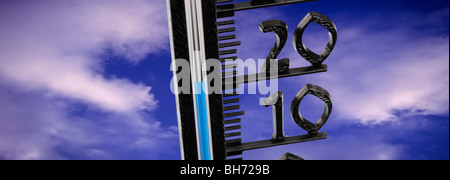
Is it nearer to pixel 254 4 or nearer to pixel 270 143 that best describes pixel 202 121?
pixel 270 143

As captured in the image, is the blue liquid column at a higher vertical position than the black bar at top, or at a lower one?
lower

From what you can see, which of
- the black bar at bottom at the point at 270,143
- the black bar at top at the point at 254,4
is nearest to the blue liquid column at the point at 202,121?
the black bar at bottom at the point at 270,143

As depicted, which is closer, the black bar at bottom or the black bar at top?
the black bar at top

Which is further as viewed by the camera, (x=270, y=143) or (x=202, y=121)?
(x=270, y=143)

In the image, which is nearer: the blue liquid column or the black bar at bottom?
the blue liquid column

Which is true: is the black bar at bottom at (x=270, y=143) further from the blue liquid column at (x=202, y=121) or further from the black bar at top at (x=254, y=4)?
the black bar at top at (x=254, y=4)

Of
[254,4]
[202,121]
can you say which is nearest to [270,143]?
[202,121]

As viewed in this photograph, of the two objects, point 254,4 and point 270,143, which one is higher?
point 254,4

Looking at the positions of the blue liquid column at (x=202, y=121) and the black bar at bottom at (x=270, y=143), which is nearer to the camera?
the blue liquid column at (x=202, y=121)

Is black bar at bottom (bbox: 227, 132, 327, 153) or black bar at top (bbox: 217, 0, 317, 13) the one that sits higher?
black bar at top (bbox: 217, 0, 317, 13)

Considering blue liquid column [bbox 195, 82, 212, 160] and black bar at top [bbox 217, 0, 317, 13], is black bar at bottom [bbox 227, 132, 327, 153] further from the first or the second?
black bar at top [bbox 217, 0, 317, 13]

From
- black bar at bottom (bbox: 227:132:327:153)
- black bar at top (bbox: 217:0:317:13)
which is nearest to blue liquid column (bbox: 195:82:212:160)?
black bar at bottom (bbox: 227:132:327:153)
